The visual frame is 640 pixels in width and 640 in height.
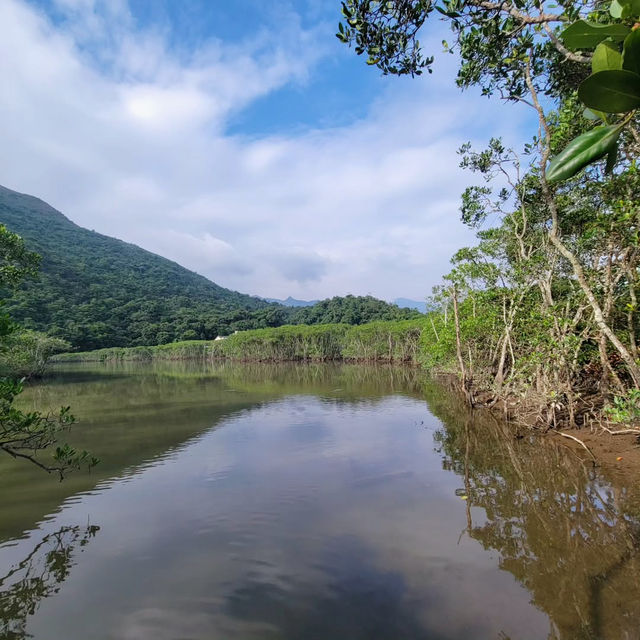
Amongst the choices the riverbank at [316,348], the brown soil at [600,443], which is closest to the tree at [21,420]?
the brown soil at [600,443]

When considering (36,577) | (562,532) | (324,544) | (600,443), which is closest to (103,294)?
(36,577)

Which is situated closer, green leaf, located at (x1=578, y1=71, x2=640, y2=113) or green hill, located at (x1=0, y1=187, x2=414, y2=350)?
green leaf, located at (x1=578, y1=71, x2=640, y2=113)

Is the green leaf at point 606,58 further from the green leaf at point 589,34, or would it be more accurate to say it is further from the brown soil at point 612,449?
the brown soil at point 612,449

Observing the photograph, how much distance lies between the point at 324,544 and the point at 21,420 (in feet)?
14.8

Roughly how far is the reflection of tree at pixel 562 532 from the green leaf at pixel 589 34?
5138 mm

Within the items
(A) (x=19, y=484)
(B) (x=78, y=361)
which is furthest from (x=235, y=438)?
(B) (x=78, y=361)

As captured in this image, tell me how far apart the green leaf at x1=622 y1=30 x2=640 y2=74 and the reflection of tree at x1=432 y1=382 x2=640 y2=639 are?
5.13 metres

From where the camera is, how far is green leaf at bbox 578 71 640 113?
2.93 ft

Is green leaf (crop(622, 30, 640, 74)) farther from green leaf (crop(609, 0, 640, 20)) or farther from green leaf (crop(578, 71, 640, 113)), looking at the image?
green leaf (crop(609, 0, 640, 20))

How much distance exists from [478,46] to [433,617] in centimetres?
733

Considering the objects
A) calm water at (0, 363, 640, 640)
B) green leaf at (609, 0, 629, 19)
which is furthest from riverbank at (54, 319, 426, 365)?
green leaf at (609, 0, 629, 19)

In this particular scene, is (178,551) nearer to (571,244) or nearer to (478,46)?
(478,46)

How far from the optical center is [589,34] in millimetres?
1090

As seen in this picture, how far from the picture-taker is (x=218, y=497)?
795cm
